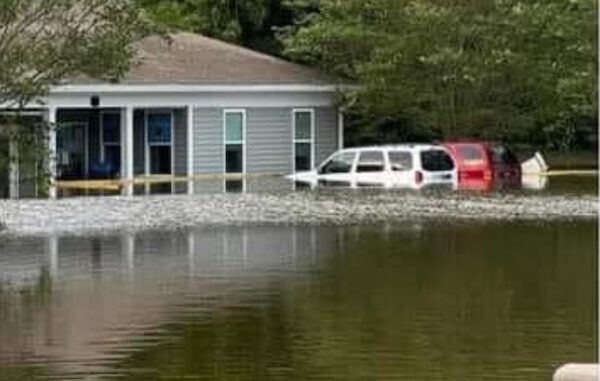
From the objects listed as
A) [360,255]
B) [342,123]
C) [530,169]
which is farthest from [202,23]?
[360,255]

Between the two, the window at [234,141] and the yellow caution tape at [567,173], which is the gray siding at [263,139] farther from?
the yellow caution tape at [567,173]

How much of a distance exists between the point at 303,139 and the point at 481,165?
694 centimetres

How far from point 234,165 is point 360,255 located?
2621cm

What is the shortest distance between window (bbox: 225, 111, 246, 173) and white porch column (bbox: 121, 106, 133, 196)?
313cm

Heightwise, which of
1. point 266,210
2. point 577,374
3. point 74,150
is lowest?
point 266,210

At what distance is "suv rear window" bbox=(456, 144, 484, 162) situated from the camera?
148ft

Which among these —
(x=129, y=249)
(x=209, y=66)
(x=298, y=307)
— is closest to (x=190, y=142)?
(x=209, y=66)

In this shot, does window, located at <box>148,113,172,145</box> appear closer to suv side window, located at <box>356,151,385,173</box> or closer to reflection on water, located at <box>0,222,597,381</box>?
suv side window, located at <box>356,151,385,173</box>

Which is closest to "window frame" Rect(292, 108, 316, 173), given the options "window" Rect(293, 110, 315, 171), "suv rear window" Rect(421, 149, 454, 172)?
"window" Rect(293, 110, 315, 171)

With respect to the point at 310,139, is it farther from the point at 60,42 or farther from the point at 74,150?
the point at 60,42

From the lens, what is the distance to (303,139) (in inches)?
1976

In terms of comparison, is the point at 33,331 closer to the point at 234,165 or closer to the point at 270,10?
the point at 234,165

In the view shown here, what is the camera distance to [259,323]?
15.5 m

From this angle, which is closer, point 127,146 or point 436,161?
point 436,161
